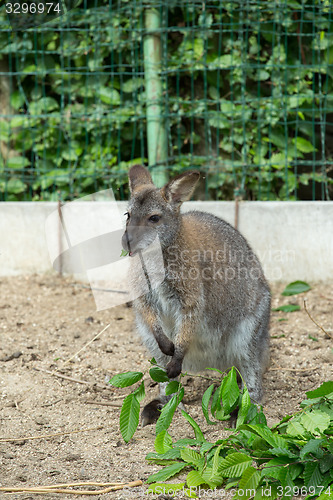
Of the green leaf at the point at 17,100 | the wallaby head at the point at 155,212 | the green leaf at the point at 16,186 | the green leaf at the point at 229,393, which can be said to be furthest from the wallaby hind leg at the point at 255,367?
the green leaf at the point at 17,100

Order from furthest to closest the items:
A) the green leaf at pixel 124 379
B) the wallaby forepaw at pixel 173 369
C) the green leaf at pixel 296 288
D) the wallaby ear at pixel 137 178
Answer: the green leaf at pixel 296 288 → the wallaby ear at pixel 137 178 → the wallaby forepaw at pixel 173 369 → the green leaf at pixel 124 379

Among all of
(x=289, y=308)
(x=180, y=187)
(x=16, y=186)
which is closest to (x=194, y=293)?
(x=180, y=187)

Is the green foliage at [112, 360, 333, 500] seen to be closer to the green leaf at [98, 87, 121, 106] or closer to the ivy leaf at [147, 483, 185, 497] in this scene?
the ivy leaf at [147, 483, 185, 497]

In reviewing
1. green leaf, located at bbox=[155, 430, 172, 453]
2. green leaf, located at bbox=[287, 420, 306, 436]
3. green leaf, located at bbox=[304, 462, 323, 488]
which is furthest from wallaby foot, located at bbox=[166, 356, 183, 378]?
green leaf, located at bbox=[304, 462, 323, 488]

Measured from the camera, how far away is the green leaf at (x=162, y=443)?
315 cm

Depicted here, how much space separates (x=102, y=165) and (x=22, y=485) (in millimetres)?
3936

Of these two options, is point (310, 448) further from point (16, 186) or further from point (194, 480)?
point (16, 186)

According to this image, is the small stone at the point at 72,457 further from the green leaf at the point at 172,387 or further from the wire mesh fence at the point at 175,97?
the wire mesh fence at the point at 175,97

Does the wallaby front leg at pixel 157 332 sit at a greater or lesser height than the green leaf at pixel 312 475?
greater

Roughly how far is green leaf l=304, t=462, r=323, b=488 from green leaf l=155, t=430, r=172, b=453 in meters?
0.71

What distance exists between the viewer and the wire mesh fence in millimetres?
6012

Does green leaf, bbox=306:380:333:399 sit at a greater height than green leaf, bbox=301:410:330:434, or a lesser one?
greater

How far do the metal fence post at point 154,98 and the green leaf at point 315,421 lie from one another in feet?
11.2

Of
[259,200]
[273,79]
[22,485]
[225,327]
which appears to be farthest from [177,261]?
[273,79]
